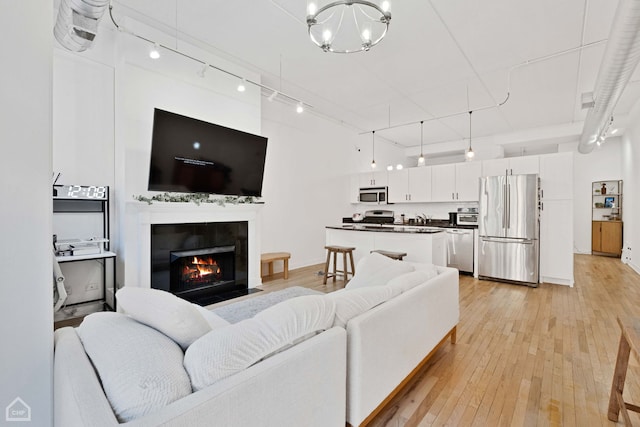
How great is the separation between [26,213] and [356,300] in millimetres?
1408

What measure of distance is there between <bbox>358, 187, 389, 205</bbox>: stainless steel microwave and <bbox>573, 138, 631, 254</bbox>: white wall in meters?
4.87

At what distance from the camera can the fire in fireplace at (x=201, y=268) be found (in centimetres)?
388

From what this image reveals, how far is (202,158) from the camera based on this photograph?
157 inches

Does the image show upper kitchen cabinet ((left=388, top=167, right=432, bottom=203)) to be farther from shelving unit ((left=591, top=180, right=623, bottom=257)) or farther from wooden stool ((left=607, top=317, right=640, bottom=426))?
wooden stool ((left=607, top=317, right=640, bottom=426))

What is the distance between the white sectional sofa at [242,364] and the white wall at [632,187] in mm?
6905

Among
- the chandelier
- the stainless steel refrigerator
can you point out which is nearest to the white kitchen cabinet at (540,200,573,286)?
the stainless steel refrigerator

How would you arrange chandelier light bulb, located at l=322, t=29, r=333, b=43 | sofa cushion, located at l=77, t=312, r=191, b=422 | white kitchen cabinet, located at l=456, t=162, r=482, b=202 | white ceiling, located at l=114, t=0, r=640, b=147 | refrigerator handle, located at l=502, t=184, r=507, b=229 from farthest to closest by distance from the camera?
white kitchen cabinet, located at l=456, t=162, r=482, b=202
refrigerator handle, located at l=502, t=184, r=507, b=229
white ceiling, located at l=114, t=0, r=640, b=147
chandelier light bulb, located at l=322, t=29, r=333, b=43
sofa cushion, located at l=77, t=312, r=191, b=422

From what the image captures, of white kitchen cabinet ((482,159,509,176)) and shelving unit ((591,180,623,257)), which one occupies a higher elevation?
white kitchen cabinet ((482,159,509,176))

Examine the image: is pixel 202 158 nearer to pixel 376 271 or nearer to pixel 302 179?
pixel 302 179

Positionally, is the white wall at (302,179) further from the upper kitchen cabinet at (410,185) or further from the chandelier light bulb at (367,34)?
the chandelier light bulb at (367,34)

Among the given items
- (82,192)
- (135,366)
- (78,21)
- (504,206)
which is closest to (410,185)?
(504,206)

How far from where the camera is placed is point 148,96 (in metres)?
3.64

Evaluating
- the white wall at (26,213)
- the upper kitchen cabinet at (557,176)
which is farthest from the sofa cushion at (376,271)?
the upper kitchen cabinet at (557,176)

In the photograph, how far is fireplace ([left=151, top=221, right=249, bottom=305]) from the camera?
3.71 meters
